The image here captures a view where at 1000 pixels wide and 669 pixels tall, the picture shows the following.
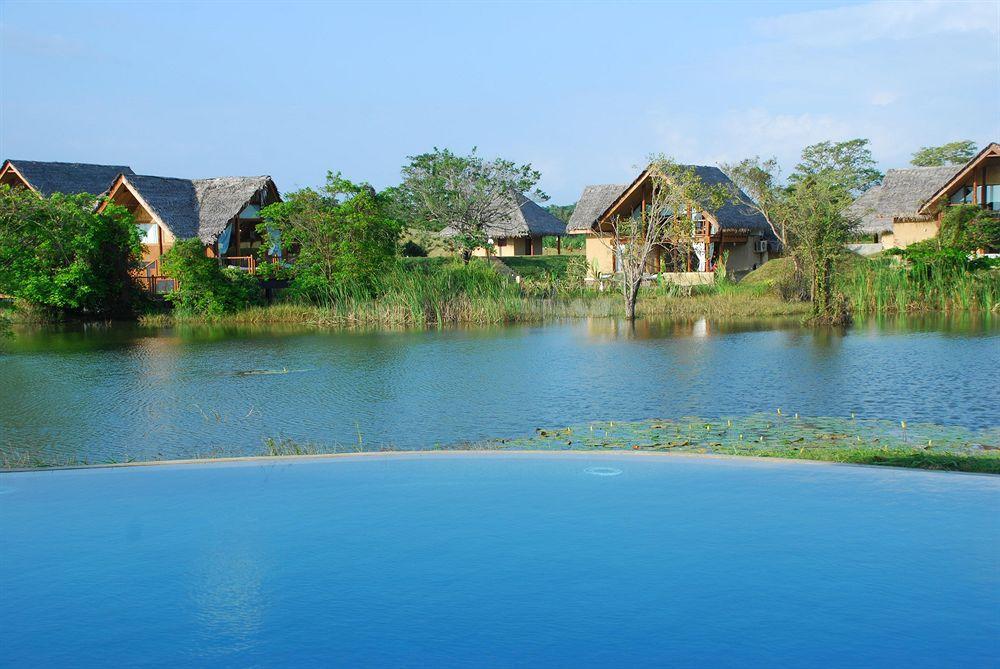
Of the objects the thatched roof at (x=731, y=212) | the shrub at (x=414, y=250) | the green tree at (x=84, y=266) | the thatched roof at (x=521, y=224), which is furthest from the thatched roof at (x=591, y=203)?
the green tree at (x=84, y=266)

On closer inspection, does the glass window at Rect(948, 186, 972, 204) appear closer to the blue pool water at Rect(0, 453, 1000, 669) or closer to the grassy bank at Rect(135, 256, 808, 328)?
the grassy bank at Rect(135, 256, 808, 328)

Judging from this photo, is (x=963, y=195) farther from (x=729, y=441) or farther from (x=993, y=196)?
(x=729, y=441)

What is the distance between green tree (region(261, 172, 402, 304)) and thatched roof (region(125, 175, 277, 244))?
224 inches

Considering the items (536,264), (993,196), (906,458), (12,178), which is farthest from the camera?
Result: (536,264)

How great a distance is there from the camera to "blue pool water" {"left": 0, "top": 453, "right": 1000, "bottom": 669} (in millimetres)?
3658

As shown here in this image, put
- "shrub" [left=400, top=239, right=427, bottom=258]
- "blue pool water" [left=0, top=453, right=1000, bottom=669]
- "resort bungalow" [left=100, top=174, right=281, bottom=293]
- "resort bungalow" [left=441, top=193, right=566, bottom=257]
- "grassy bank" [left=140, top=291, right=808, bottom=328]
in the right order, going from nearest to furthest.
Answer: "blue pool water" [left=0, top=453, right=1000, bottom=669] → "grassy bank" [left=140, top=291, right=808, bottom=328] → "resort bungalow" [left=100, top=174, right=281, bottom=293] → "shrub" [left=400, top=239, right=427, bottom=258] → "resort bungalow" [left=441, top=193, right=566, bottom=257]

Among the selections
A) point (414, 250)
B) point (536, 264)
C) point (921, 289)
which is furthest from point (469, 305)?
point (414, 250)

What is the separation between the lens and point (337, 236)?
27875mm

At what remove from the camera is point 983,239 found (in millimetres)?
29266

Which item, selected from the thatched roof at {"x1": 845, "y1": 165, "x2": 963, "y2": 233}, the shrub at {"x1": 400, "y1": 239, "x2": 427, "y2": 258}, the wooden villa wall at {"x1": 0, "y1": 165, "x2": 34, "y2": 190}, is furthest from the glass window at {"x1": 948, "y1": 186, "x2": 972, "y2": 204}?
the wooden villa wall at {"x1": 0, "y1": 165, "x2": 34, "y2": 190}

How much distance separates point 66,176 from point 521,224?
1889cm

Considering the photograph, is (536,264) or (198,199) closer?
(198,199)

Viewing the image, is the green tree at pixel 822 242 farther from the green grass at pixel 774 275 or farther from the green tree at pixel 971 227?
the green tree at pixel 971 227

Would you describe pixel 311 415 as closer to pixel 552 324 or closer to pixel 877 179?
pixel 552 324
